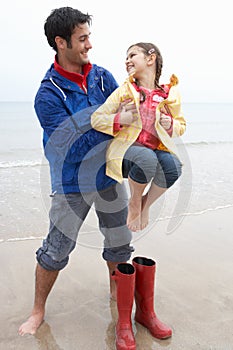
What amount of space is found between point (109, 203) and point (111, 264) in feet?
1.59

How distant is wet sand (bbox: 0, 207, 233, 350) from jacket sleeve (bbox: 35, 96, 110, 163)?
43.6 inches

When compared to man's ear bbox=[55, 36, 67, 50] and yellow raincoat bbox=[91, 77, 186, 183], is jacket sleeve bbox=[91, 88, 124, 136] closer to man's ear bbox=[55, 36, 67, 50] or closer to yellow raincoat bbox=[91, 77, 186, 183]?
yellow raincoat bbox=[91, 77, 186, 183]

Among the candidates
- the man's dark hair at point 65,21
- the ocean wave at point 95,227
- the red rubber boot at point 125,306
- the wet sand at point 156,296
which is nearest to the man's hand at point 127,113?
the man's dark hair at point 65,21

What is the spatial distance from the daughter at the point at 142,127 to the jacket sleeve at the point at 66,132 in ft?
0.22

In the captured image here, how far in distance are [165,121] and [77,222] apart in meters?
0.81

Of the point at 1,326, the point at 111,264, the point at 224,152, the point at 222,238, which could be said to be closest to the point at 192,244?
the point at 222,238

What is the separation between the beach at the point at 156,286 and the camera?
8.54 ft

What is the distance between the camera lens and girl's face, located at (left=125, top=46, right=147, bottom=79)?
7.94 feet

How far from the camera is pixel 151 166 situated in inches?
87.6

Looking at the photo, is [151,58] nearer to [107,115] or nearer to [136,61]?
[136,61]

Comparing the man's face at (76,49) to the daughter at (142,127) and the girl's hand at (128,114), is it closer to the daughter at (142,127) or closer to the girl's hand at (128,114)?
the daughter at (142,127)

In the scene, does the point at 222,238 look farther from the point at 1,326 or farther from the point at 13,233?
the point at 1,326

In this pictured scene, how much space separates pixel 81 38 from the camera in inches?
92.2

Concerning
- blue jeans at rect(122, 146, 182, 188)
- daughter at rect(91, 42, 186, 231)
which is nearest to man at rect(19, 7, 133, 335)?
daughter at rect(91, 42, 186, 231)
